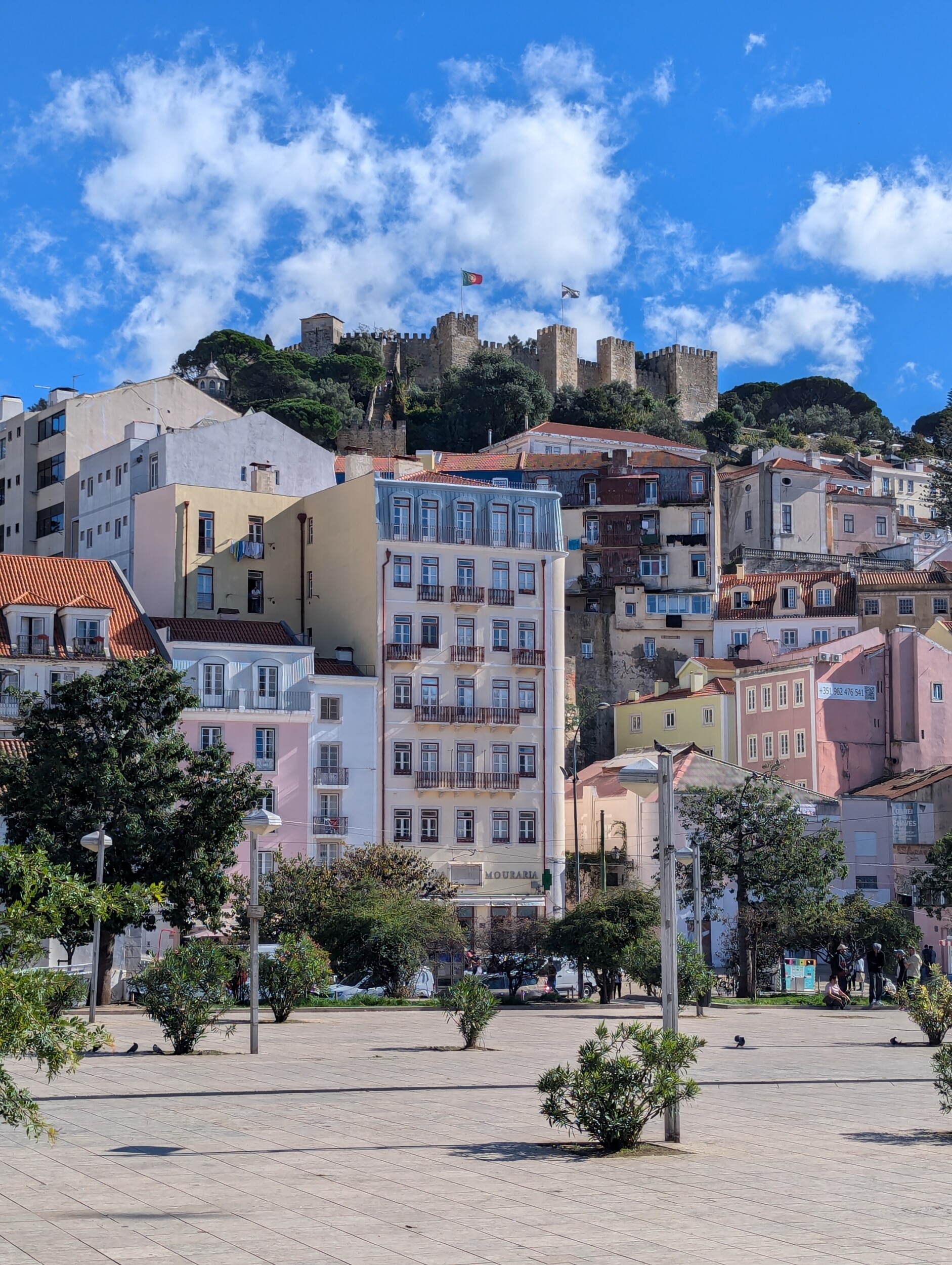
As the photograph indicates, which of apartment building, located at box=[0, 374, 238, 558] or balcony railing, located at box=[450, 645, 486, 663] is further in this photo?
apartment building, located at box=[0, 374, 238, 558]

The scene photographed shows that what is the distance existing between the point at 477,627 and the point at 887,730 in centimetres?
2054

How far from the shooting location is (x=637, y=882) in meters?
64.0

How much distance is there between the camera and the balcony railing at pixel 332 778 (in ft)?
184

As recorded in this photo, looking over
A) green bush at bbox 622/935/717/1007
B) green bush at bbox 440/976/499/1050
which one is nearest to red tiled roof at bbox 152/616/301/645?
green bush at bbox 622/935/717/1007

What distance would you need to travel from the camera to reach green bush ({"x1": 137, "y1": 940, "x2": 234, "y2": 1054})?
21.5m

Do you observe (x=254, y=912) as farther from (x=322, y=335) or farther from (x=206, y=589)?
(x=322, y=335)

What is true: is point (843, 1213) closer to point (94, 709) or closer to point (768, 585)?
point (94, 709)

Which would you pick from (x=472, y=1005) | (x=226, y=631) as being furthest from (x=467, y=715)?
(x=472, y=1005)

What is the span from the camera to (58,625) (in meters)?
52.6

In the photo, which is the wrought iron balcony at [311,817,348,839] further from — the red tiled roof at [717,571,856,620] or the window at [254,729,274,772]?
the red tiled roof at [717,571,856,620]

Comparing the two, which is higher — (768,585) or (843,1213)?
(768,585)

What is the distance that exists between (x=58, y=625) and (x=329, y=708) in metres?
9.88

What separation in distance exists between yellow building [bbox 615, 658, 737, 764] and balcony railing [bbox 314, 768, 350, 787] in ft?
73.5

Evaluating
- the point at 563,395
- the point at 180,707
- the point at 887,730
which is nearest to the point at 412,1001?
the point at 180,707
